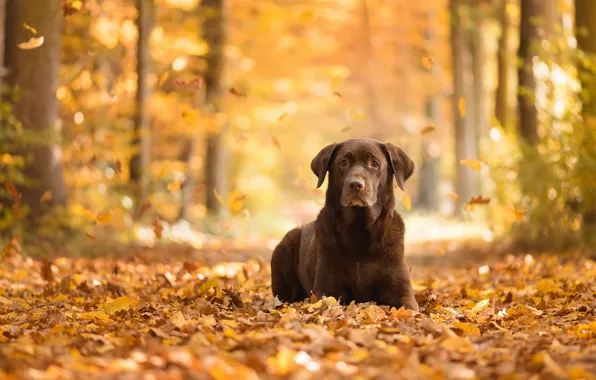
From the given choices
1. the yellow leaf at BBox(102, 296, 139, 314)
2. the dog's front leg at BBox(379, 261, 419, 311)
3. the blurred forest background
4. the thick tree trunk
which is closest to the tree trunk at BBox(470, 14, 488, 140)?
the blurred forest background

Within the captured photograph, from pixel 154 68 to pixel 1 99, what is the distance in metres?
8.12

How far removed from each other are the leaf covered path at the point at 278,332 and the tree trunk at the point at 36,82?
3.03 m

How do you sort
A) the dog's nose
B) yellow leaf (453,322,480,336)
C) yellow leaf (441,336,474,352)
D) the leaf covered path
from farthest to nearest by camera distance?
the dog's nose → yellow leaf (453,322,480,336) → yellow leaf (441,336,474,352) → the leaf covered path

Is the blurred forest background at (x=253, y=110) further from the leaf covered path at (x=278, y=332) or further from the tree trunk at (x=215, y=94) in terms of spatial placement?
the leaf covered path at (x=278, y=332)

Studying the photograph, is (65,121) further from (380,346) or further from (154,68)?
(380,346)

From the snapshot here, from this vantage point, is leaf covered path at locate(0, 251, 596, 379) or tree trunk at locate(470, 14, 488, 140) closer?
leaf covered path at locate(0, 251, 596, 379)

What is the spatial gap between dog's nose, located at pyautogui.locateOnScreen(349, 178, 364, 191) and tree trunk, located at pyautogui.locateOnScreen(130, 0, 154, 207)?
1035cm

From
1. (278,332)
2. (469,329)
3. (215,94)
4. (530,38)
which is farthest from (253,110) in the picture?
(278,332)

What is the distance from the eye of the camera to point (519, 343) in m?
4.59

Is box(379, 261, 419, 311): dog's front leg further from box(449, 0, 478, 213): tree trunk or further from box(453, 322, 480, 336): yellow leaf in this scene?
box(449, 0, 478, 213): tree trunk

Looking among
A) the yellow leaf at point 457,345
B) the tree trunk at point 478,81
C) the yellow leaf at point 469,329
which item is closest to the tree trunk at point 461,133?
the tree trunk at point 478,81

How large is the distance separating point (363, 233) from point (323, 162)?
24.9 inches

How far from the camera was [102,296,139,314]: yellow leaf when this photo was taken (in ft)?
19.8

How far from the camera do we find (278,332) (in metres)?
4.57
